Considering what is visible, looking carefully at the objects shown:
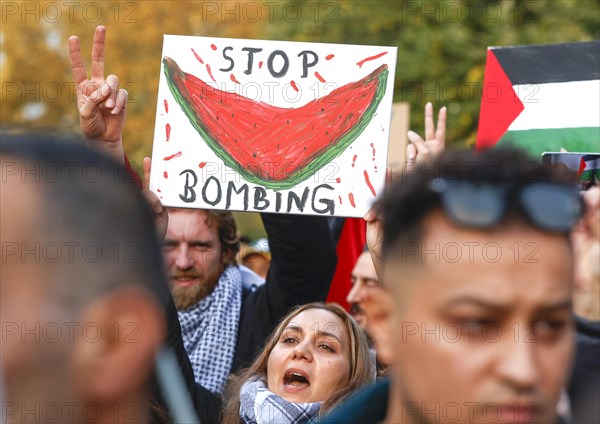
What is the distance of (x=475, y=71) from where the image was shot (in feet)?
46.0

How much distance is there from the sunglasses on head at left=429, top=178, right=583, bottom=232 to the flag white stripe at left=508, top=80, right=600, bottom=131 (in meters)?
2.57

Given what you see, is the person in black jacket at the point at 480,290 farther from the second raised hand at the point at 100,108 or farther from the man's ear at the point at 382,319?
the second raised hand at the point at 100,108

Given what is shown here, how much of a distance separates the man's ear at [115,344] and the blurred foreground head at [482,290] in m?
0.59

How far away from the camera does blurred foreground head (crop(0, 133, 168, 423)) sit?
1.21m

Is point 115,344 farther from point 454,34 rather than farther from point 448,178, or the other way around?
point 454,34

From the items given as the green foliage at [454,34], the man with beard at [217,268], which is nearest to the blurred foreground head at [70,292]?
the man with beard at [217,268]

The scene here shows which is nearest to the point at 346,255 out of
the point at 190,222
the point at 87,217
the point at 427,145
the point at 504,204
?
the point at 190,222

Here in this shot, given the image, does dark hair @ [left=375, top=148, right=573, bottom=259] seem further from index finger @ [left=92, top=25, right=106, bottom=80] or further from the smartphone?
index finger @ [left=92, top=25, right=106, bottom=80]

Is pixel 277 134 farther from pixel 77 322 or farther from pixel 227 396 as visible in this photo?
pixel 77 322

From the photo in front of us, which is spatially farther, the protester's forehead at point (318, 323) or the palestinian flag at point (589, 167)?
the protester's forehead at point (318, 323)

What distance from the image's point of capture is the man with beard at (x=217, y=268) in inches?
140

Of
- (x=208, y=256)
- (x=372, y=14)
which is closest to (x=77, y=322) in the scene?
(x=208, y=256)

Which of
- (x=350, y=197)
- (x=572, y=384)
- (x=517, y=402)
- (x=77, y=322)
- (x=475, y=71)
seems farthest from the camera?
(x=475, y=71)

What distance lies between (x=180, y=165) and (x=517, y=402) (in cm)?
238
